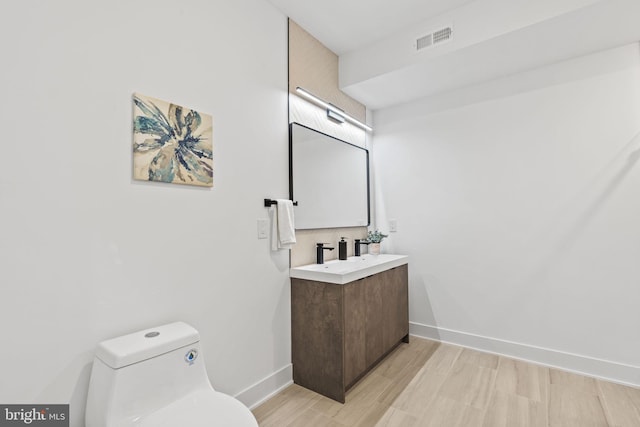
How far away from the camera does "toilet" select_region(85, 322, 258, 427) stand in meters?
1.14

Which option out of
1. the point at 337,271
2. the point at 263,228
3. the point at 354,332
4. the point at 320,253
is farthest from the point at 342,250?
the point at 263,228

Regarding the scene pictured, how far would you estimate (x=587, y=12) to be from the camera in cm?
187

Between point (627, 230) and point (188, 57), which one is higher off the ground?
point (188, 57)

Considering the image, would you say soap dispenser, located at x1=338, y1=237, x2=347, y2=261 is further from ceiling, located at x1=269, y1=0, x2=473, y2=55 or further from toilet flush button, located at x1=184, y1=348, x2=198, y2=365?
ceiling, located at x1=269, y1=0, x2=473, y2=55

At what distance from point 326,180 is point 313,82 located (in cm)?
82

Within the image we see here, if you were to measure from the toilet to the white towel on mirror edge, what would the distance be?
871mm

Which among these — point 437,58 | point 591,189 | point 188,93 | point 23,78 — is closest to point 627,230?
point 591,189

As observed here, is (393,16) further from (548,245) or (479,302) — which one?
(479,302)

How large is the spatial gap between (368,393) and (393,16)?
272 cm

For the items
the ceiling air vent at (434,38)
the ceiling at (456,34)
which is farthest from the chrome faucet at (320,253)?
the ceiling air vent at (434,38)

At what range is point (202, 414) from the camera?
1.18 meters

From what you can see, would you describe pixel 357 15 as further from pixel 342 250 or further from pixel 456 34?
pixel 342 250

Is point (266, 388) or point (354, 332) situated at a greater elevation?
point (354, 332)

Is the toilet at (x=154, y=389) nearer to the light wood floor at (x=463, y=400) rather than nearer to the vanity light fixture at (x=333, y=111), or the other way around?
the light wood floor at (x=463, y=400)
